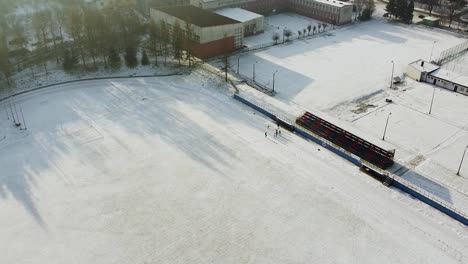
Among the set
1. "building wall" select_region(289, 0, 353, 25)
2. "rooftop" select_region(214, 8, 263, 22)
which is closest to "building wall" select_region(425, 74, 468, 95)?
"building wall" select_region(289, 0, 353, 25)

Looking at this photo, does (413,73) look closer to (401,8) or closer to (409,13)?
(409,13)

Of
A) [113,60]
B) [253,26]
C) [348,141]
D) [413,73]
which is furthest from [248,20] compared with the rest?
[348,141]

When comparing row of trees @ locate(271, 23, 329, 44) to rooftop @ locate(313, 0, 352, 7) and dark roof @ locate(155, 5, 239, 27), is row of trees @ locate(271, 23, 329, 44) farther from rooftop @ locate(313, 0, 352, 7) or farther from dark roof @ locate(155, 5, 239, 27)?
dark roof @ locate(155, 5, 239, 27)

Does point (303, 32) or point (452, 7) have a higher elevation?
point (452, 7)

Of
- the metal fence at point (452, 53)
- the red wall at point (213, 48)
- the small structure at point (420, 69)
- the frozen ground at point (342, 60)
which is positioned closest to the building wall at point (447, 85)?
the small structure at point (420, 69)

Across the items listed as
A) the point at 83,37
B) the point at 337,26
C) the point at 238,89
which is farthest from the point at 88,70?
the point at 337,26

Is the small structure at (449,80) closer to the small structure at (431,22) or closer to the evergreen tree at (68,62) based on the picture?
the small structure at (431,22)
